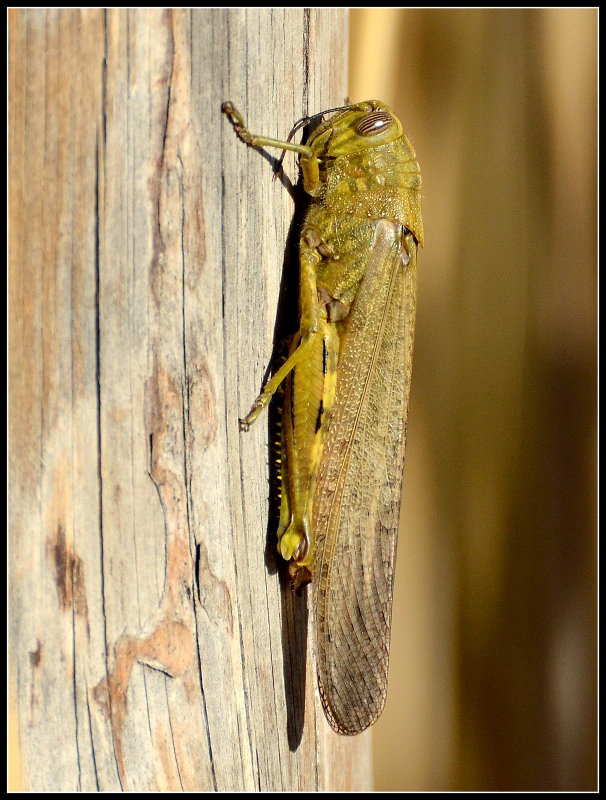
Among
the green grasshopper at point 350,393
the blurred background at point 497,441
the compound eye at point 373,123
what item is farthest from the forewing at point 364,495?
the blurred background at point 497,441

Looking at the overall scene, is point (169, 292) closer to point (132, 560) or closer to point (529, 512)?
point (132, 560)

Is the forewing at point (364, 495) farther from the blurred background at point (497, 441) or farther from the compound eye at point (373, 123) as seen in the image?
the blurred background at point (497, 441)

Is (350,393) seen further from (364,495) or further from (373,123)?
(373,123)

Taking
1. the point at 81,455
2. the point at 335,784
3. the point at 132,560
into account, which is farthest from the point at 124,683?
the point at 335,784

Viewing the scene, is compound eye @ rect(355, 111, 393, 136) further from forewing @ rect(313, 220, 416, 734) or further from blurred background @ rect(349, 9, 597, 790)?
blurred background @ rect(349, 9, 597, 790)

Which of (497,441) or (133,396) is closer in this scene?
(133,396)

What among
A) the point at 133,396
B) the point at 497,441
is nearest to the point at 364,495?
the point at 133,396
